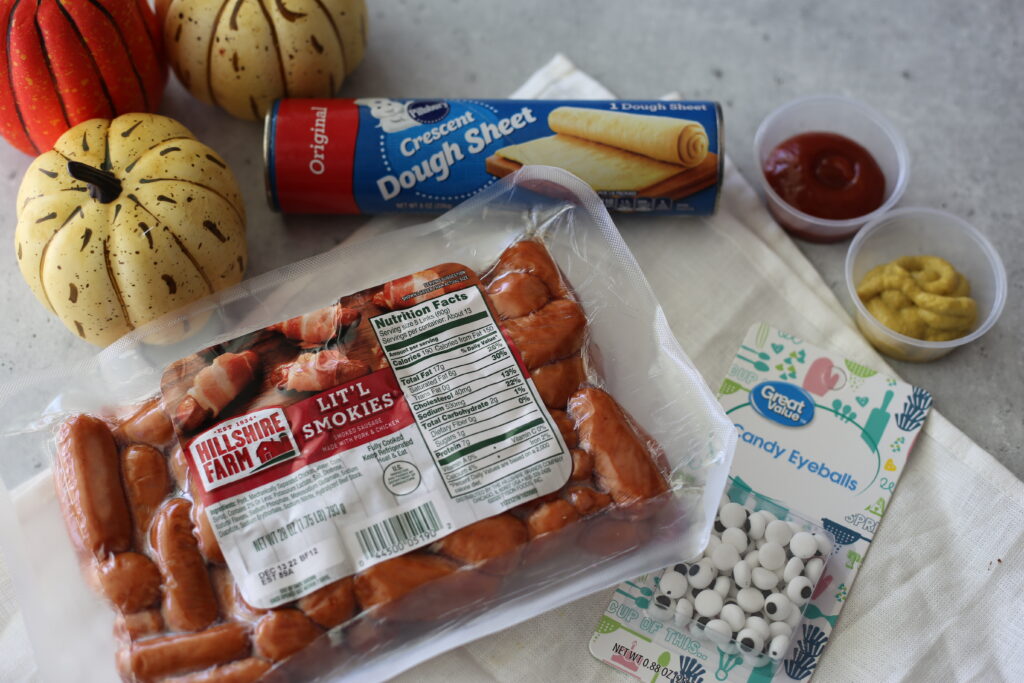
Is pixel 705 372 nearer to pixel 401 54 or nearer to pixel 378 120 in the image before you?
pixel 378 120

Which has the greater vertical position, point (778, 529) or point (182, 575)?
point (182, 575)

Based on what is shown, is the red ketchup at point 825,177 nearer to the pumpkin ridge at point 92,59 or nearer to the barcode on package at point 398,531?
the barcode on package at point 398,531

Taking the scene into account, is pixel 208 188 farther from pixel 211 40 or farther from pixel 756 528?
pixel 756 528

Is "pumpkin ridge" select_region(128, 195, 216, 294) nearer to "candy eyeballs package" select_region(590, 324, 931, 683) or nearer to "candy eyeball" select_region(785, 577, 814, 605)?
"candy eyeballs package" select_region(590, 324, 931, 683)

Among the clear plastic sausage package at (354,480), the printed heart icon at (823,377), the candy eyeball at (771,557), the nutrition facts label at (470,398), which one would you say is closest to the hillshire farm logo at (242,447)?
the clear plastic sausage package at (354,480)

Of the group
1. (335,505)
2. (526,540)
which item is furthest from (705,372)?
(335,505)

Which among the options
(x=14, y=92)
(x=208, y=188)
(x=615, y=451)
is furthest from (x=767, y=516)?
(x=14, y=92)
